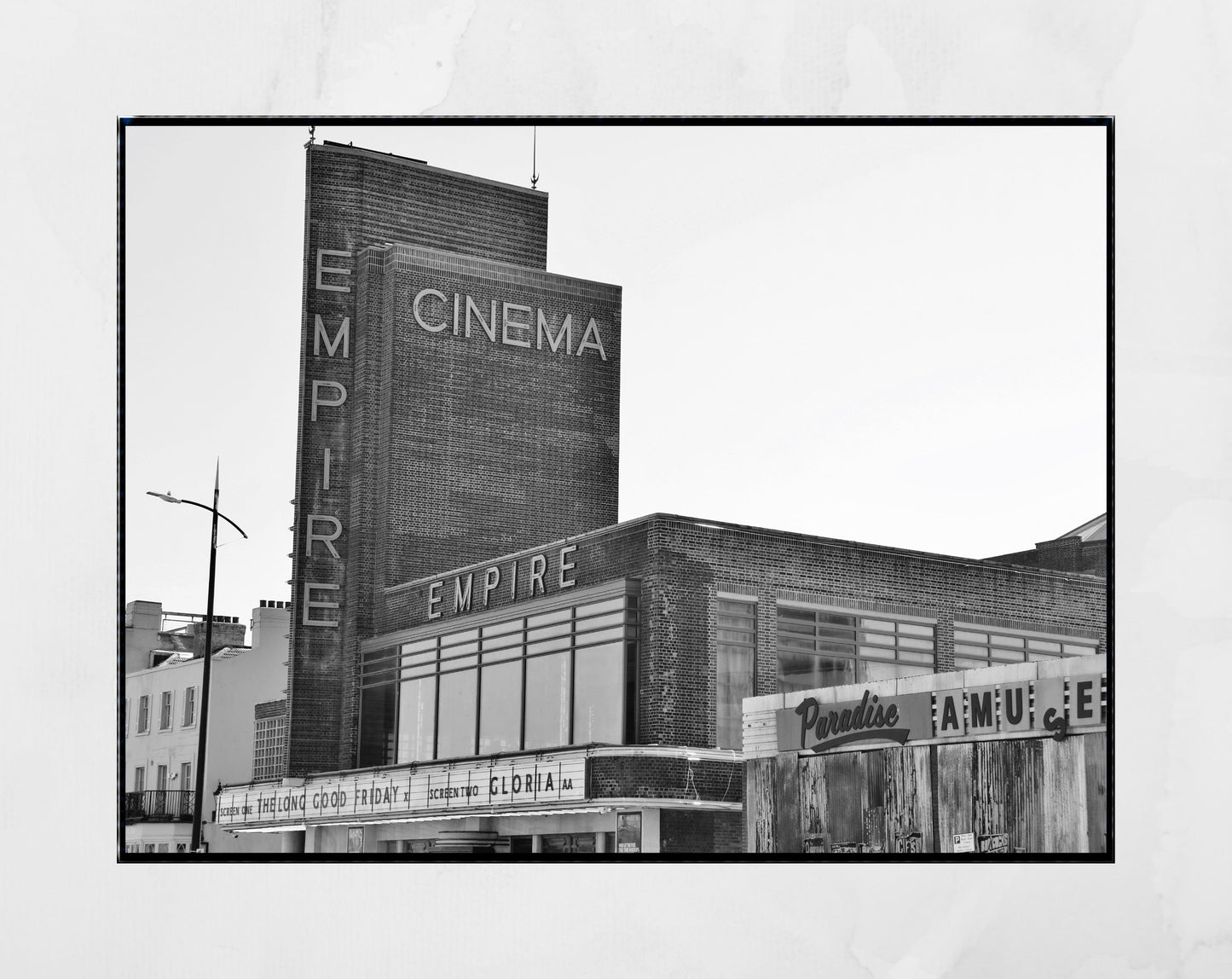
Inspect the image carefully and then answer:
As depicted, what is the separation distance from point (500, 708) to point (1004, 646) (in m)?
6.42

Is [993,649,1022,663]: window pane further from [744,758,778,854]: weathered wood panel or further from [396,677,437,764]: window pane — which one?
[396,677,437,764]: window pane

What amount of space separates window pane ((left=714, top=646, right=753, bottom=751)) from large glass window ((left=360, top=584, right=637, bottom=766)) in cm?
99

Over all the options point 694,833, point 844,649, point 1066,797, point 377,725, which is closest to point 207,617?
point 377,725

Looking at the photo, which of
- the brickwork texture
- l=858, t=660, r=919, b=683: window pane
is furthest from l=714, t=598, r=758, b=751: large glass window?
the brickwork texture

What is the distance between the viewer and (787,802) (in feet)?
56.9

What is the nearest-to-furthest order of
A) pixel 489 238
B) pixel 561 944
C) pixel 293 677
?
pixel 561 944, pixel 293 677, pixel 489 238

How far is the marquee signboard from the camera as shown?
18.6 m
